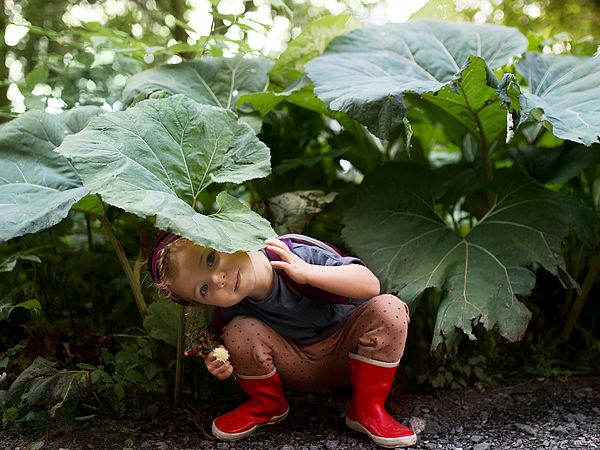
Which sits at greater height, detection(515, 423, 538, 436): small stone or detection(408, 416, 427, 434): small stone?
detection(515, 423, 538, 436): small stone

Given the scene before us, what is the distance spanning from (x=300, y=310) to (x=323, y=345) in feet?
0.37

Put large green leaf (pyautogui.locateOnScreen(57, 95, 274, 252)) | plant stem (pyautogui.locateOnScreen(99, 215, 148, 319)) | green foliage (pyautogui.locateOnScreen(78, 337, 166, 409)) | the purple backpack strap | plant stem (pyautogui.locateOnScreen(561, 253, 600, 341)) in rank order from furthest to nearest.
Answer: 1. plant stem (pyautogui.locateOnScreen(561, 253, 600, 341))
2. plant stem (pyautogui.locateOnScreen(99, 215, 148, 319))
3. green foliage (pyautogui.locateOnScreen(78, 337, 166, 409))
4. the purple backpack strap
5. large green leaf (pyautogui.locateOnScreen(57, 95, 274, 252))

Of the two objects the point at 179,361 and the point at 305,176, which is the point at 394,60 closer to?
the point at 305,176

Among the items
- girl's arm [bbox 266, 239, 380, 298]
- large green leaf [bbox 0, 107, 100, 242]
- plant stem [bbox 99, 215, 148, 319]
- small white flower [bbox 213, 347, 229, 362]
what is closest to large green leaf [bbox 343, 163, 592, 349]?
girl's arm [bbox 266, 239, 380, 298]

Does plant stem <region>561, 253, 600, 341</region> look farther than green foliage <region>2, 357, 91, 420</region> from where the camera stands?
Yes

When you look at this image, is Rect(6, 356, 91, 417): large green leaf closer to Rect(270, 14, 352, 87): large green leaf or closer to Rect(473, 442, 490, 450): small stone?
Rect(473, 442, 490, 450): small stone

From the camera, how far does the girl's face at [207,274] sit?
1.26 m

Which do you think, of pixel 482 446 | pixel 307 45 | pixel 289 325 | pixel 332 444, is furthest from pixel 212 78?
pixel 482 446

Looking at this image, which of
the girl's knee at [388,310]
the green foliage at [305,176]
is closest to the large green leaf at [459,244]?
the green foliage at [305,176]

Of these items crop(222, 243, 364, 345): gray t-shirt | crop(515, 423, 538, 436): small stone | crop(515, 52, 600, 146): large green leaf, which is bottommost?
crop(515, 423, 538, 436): small stone

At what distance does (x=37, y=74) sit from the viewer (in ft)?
6.62

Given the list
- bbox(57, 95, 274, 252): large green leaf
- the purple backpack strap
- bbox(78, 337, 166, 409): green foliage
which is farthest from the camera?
bbox(78, 337, 166, 409): green foliage

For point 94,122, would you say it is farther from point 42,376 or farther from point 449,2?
point 449,2

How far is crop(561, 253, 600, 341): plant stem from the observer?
72.2 inches
